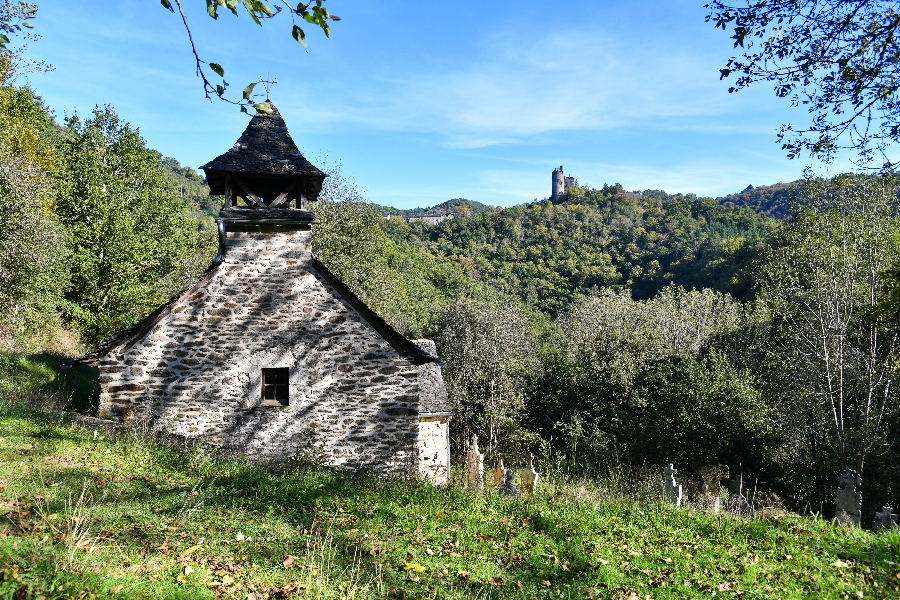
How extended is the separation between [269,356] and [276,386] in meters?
0.64

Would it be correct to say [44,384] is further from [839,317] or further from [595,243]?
[595,243]

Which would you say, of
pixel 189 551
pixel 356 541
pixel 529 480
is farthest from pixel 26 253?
pixel 529 480

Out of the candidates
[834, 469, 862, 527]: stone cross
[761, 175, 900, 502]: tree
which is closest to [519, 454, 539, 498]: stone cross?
[834, 469, 862, 527]: stone cross

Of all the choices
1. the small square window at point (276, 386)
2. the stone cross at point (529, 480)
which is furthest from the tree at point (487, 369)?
the small square window at point (276, 386)

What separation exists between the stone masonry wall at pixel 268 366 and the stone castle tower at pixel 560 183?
97.2 metres

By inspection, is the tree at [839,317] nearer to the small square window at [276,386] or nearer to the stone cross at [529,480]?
the stone cross at [529,480]

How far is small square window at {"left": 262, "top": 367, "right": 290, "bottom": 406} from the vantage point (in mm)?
9492

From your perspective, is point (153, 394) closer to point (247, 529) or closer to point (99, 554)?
point (247, 529)

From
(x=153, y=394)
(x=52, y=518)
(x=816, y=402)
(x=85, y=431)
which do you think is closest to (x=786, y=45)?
(x=52, y=518)

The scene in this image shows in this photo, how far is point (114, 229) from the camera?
67.6 feet

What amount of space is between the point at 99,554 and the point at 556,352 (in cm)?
2944

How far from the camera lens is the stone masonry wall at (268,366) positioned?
9195 millimetres

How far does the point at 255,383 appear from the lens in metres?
9.39

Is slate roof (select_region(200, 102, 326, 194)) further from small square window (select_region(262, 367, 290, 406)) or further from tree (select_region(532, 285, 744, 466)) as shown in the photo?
tree (select_region(532, 285, 744, 466))
